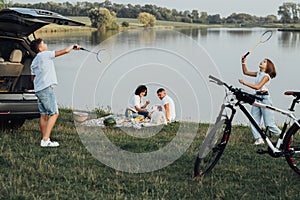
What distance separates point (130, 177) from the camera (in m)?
4.87

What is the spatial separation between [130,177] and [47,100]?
1.87 m

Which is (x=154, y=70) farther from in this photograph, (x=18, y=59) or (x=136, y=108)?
(x=136, y=108)

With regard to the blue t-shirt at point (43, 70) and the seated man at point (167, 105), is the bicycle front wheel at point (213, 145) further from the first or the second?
the seated man at point (167, 105)

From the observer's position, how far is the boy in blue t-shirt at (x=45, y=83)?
19.8 feet

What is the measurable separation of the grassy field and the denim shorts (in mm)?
467

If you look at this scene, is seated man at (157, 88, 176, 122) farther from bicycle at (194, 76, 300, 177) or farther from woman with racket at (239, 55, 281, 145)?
bicycle at (194, 76, 300, 177)

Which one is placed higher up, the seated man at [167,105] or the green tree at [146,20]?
the green tree at [146,20]

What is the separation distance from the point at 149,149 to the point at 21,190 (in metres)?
2.04

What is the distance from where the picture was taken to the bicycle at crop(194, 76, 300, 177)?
4789mm

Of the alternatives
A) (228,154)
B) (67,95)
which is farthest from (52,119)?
(67,95)

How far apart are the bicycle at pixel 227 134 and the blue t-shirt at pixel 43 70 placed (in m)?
2.18

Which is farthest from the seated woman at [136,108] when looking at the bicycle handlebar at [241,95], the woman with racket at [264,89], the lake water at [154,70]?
the bicycle handlebar at [241,95]

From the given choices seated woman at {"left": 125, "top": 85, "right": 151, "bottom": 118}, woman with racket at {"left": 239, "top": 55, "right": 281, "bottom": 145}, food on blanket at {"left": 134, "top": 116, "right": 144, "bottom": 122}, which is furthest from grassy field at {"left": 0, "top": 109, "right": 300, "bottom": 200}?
seated woman at {"left": 125, "top": 85, "right": 151, "bottom": 118}

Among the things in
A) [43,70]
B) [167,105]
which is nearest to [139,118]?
[167,105]
